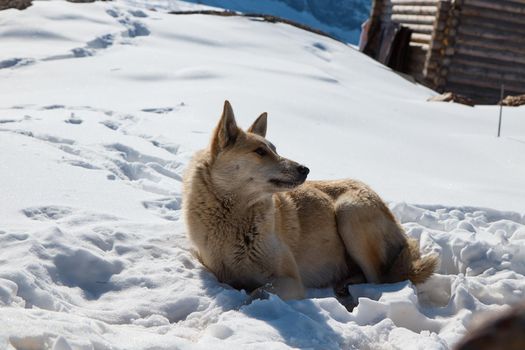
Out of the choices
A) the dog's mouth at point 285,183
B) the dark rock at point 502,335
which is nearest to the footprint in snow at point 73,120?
the dog's mouth at point 285,183

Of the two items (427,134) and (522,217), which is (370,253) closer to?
(522,217)

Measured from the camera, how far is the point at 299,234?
480 cm

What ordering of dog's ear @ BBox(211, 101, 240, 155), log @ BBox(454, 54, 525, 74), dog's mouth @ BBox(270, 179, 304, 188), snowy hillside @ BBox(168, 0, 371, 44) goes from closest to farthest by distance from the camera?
dog's mouth @ BBox(270, 179, 304, 188) → dog's ear @ BBox(211, 101, 240, 155) → log @ BBox(454, 54, 525, 74) → snowy hillside @ BBox(168, 0, 371, 44)

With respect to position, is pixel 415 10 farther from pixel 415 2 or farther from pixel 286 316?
pixel 286 316

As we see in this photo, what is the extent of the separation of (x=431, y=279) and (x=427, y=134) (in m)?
6.04

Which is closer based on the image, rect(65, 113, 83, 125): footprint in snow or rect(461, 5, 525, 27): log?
rect(65, 113, 83, 125): footprint in snow

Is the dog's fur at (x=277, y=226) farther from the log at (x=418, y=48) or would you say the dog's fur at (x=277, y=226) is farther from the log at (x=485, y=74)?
the log at (x=418, y=48)

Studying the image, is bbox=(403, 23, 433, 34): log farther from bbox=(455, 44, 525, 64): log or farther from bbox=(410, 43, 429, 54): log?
bbox=(455, 44, 525, 64): log

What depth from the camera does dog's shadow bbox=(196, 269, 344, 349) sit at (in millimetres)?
3279

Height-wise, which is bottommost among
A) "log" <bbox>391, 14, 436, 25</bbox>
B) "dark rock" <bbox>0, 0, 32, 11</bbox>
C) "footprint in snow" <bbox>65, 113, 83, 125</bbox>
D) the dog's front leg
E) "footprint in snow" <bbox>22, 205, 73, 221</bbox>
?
"footprint in snow" <bbox>65, 113, 83, 125</bbox>

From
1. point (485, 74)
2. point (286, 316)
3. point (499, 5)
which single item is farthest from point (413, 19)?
point (286, 316)

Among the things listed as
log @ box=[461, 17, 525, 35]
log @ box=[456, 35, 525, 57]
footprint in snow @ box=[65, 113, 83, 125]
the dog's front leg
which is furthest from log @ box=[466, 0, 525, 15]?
the dog's front leg

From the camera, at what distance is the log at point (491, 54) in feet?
63.9

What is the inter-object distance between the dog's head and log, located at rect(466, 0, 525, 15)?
16.8m
